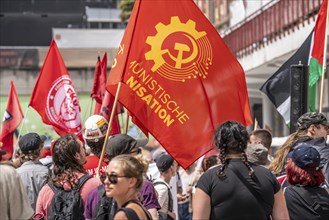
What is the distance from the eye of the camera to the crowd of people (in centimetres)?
629

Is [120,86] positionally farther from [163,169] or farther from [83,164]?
[163,169]

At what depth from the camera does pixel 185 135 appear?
8.59m

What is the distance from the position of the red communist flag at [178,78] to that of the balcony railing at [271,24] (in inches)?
469

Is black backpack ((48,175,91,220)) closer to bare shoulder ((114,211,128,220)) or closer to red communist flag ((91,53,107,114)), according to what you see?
bare shoulder ((114,211,128,220))

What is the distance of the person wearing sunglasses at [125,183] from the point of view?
612 cm

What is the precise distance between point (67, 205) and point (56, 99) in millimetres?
7116

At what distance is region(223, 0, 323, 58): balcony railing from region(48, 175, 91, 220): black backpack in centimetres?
1399

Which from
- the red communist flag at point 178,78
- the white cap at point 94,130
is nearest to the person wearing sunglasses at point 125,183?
the white cap at point 94,130

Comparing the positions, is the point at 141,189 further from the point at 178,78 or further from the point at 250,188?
the point at 178,78

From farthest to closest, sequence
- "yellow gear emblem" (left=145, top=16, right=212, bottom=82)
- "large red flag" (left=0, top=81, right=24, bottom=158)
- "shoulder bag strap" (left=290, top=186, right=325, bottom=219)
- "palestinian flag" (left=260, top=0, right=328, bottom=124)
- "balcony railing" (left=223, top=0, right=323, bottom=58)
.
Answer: "balcony railing" (left=223, top=0, right=323, bottom=58)
"large red flag" (left=0, top=81, right=24, bottom=158)
"palestinian flag" (left=260, top=0, right=328, bottom=124)
"yellow gear emblem" (left=145, top=16, right=212, bottom=82)
"shoulder bag strap" (left=290, top=186, right=325, bottom=219)

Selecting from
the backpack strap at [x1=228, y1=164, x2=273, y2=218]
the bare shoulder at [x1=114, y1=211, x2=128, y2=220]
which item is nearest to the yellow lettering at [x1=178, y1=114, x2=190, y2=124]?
the backpack strap at [x1=228, y1=164, x2=273, y2=218]

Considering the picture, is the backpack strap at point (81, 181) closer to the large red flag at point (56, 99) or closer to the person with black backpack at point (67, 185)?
the person with black backpack at point (67, 185)

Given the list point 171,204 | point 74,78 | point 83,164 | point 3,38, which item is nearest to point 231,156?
point 83,164

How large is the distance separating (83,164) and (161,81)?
57.0 inches
